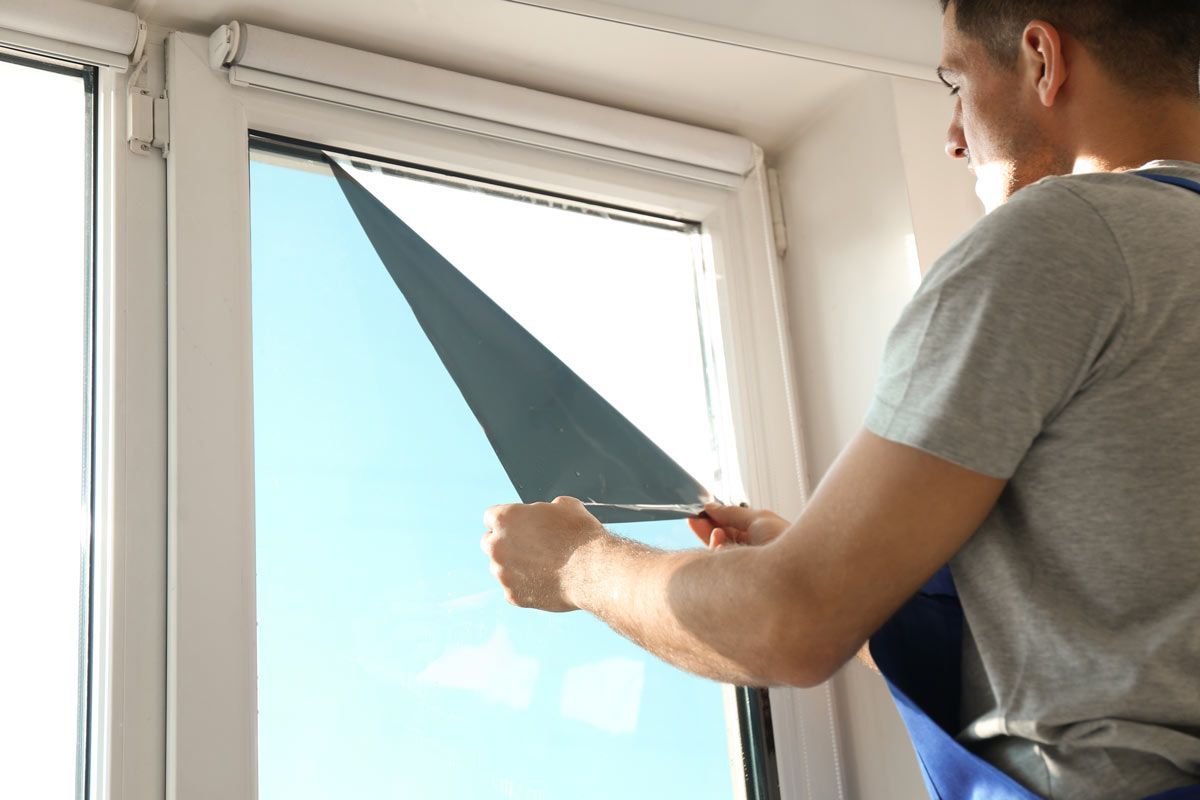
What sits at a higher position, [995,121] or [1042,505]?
[995,121]

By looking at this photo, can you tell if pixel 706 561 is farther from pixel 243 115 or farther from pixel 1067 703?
pixel 243 115

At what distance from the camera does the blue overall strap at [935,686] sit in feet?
2.67

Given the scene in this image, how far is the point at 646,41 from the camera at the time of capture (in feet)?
5.66

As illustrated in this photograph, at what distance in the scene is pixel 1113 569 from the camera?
77 cm

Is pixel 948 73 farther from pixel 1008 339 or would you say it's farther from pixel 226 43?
pixel 226 43

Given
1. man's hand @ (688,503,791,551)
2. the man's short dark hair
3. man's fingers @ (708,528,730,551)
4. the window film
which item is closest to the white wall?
the window film

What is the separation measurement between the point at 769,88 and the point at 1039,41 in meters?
0.87

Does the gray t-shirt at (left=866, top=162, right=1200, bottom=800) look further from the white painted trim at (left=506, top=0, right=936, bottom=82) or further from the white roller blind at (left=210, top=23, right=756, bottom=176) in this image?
the white roller blind at (left=210, top=23, right=756, bottom=176)

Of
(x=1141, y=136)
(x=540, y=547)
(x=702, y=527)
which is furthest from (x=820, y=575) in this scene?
(x=702, y=527)

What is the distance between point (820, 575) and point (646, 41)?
1107 millimetres

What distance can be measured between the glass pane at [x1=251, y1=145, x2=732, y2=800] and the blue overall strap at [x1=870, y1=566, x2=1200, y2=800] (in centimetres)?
70

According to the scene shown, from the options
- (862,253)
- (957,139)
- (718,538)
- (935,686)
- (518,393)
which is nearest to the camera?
(935,686)

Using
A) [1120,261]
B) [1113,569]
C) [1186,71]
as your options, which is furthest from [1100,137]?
[1113,569]

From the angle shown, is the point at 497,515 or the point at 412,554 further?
the point at 412,554
